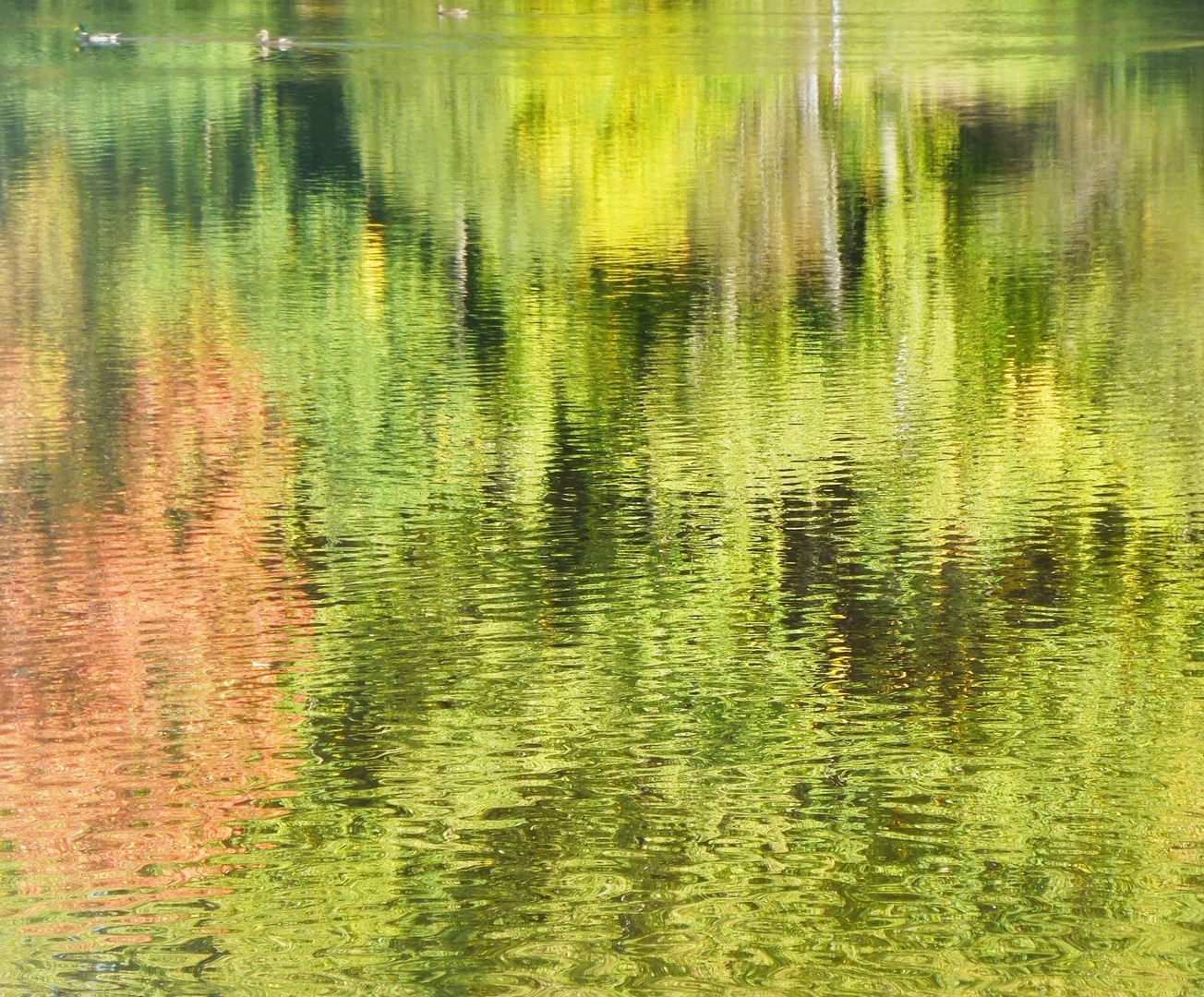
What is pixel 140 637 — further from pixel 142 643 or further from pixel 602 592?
pixel 602 592

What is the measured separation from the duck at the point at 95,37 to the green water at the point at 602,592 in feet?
60.9

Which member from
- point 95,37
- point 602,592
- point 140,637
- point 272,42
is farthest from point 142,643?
point 95,37

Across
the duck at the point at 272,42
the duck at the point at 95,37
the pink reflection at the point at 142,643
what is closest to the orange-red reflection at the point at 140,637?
the pink reflection at the point at 142,643

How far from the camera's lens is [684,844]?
20.7ft

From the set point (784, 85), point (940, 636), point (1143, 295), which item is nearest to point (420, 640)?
point (940, 636)

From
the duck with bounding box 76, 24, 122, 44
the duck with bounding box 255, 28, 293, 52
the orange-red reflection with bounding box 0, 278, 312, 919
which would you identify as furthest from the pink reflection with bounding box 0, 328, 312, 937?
the duck with bounding box 76, 24, 122, 44

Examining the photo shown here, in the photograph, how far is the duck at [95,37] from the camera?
39.2 meters

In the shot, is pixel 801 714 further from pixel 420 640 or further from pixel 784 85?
pixel 784 85

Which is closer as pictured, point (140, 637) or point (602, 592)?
point (140, 637)

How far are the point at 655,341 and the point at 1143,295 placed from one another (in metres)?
4.58

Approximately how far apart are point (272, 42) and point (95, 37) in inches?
149

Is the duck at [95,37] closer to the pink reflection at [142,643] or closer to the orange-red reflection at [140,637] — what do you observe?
the orange-red reflection at [140,637]

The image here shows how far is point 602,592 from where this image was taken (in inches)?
350

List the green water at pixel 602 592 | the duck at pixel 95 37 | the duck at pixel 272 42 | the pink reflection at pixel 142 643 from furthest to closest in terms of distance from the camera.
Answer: the duck at pixel 95 37 → the duck at pixel 272 42 → the pink reflection at pixel 142 643 → the green water at pixel 602 592
